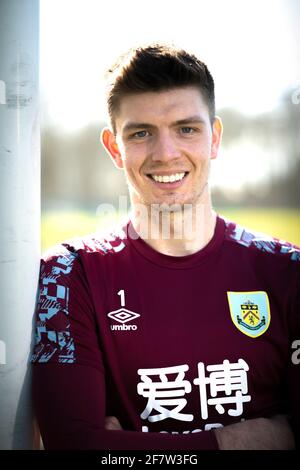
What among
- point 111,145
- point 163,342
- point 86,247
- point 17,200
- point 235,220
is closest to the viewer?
point 17,200

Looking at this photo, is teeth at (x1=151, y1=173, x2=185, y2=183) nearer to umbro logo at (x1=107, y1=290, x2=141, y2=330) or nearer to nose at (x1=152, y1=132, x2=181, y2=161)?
nose at (x1=152, y1=132, x2=181, y2=161)

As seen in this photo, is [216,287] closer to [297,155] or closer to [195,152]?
[195,152]

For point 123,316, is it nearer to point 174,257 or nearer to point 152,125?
point 174,257

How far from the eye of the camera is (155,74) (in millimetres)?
1893

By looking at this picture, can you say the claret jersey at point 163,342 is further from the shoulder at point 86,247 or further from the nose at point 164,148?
the nose at point 164,148

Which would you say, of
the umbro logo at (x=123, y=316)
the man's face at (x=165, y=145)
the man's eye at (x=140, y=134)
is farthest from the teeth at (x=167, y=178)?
the umbro logo at (x=123, y=316)

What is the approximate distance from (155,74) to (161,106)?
12 centimetres

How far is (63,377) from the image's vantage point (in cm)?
153

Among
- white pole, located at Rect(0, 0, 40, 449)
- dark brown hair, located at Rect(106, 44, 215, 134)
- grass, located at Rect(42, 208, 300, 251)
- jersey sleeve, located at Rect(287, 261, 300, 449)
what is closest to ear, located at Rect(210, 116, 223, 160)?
dark brown hair, located at Rect(106, 44, 215, 134)

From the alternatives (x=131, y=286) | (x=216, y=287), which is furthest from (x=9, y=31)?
(x=216, y=287)

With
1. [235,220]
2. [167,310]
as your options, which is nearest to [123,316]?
[167,310]
